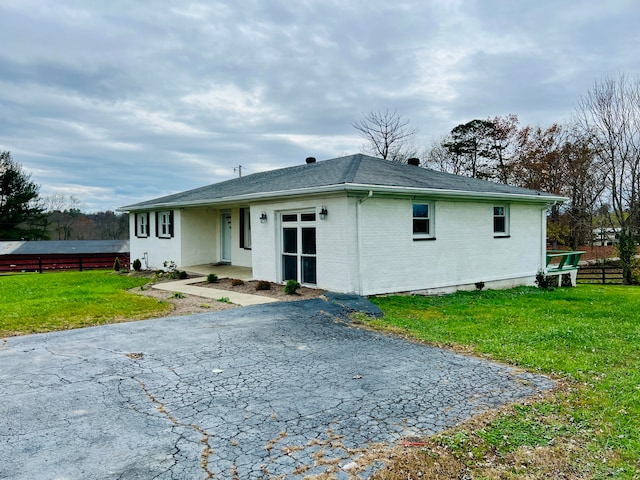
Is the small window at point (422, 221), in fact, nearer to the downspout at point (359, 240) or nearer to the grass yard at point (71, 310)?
the downspout at point (359, 240)

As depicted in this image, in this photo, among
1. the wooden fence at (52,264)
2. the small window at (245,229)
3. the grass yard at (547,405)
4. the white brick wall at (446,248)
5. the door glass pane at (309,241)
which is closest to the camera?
the grass yard at (547,405)

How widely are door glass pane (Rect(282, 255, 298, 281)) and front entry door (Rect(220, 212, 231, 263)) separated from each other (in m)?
6.20

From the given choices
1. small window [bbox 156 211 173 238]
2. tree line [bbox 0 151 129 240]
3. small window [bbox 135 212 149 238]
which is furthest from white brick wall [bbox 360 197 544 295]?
tree line [bbox 0 151 129 240]

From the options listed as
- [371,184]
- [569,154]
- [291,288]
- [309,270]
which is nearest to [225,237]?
[309,270]

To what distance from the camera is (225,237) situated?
18078 mm

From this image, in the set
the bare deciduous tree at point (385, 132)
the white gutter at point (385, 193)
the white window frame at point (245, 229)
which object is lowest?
the white window frame at point (245, 229)

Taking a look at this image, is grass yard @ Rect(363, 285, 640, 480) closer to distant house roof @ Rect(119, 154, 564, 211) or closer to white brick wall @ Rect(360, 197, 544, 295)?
white brick wall @ Rect(360, 197, 544, 295)

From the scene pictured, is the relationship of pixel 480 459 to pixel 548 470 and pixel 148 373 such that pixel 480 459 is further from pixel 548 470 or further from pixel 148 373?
pixel 148 373

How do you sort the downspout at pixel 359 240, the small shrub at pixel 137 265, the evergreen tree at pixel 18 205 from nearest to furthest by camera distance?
the downspout at pixel 359 240, the small shrub at pixel 137 265, the evergreen tree at pixel 18 205

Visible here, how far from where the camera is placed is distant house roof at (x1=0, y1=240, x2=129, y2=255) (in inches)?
1130

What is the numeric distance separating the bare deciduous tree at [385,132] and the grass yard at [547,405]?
23.5 meters

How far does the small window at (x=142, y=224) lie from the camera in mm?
20125

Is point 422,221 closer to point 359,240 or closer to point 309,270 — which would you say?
point 359,240

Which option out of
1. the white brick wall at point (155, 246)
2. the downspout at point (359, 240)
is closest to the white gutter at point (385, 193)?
the downspout at point (359, 240)
